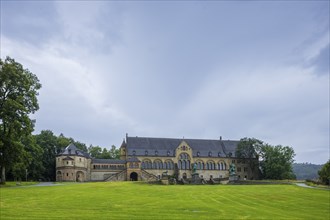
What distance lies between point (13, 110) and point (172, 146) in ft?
192

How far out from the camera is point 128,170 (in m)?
83.8

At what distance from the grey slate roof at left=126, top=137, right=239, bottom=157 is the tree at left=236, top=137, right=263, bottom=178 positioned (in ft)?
11.9

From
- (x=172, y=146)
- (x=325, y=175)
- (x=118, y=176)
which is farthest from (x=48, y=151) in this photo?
(x=325, y=175)

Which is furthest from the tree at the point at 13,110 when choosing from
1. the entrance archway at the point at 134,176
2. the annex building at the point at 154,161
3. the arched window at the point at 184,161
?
the arched window at the point at 184,161

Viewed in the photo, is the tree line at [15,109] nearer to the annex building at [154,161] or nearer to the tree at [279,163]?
the annex building at [154,161]

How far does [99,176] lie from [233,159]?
3992 cm

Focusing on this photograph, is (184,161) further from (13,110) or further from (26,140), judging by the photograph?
(13,110)

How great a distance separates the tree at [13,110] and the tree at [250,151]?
213 ft

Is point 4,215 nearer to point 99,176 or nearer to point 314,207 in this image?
point 314,207

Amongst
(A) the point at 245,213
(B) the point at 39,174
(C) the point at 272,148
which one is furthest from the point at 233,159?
(A) the point at 245,213

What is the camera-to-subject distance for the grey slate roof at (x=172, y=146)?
95787 millimetres

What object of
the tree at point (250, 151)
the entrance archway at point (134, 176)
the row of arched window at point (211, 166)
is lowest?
the entrance archway at point (134, 176)

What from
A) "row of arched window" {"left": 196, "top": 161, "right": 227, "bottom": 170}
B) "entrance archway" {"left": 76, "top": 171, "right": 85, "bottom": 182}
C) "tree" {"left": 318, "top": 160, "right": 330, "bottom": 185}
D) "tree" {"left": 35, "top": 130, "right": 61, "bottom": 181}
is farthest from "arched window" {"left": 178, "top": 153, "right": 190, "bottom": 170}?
"tree" {"left": 318, "top": 160, "right": 330, "bottom": 185}

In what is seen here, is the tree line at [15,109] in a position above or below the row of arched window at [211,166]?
above
